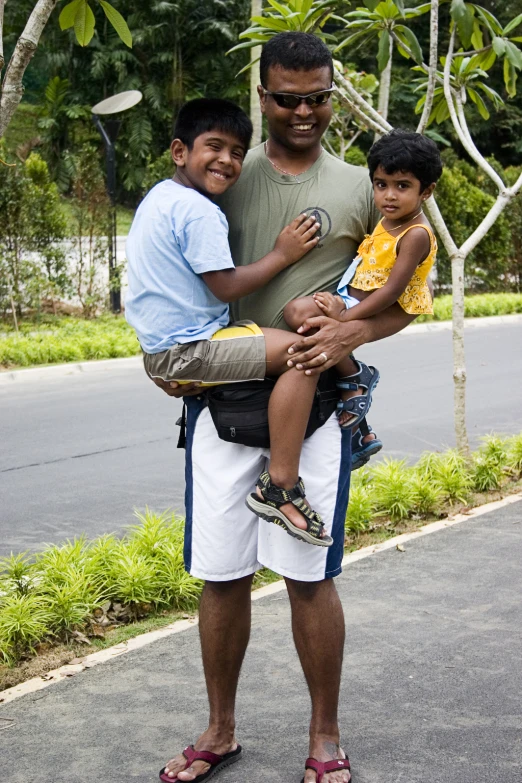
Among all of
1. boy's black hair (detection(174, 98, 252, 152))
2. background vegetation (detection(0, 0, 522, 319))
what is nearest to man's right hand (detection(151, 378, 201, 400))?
boy's black hair (detection(174, 98, 252, 152))

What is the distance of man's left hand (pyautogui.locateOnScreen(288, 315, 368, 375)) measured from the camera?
2.81 meters

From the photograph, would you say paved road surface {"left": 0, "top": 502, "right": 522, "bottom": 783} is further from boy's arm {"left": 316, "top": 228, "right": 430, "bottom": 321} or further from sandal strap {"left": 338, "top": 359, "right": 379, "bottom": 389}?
boy's arm {"left": 316, "top": 228, "right": 430, "bottom": 321}

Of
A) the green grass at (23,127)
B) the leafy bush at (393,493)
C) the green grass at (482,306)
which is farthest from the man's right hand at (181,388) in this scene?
the green grass at (23,127)

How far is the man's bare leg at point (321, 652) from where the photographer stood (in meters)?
2.88

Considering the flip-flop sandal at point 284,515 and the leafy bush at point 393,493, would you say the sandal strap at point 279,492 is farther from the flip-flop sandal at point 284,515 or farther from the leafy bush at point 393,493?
the leafy bush at point 393,493

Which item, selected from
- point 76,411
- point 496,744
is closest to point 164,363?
point 496,744

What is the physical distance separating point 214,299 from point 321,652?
3.41 feet

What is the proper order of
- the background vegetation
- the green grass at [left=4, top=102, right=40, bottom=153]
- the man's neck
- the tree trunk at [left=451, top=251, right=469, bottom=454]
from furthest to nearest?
the green grass at [left=4, top=102, right=40, bottom=153] → the background vegetation → the tree trunk at [left=451, top=251, right=469, bottom=454] → the man's neck

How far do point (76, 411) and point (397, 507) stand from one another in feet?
14.2

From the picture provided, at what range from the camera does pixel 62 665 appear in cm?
385

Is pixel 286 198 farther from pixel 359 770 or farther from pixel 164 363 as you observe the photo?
pixel 359 770

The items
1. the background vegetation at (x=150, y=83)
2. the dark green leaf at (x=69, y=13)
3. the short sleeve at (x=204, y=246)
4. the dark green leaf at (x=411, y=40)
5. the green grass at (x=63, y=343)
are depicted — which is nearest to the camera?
the short sleeve at (x=204, y=246)

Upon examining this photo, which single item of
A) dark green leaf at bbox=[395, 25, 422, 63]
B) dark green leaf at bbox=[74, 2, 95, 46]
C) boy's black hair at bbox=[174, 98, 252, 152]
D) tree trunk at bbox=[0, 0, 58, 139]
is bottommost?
boy's black hair at bbox=[174, 98, 252, 152]

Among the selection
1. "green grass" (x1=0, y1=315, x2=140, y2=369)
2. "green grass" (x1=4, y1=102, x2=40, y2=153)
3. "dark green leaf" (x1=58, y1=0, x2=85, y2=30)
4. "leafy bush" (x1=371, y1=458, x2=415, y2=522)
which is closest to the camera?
"dark green leaf" (x1=58, y1=0, x2=85, y2=30)
